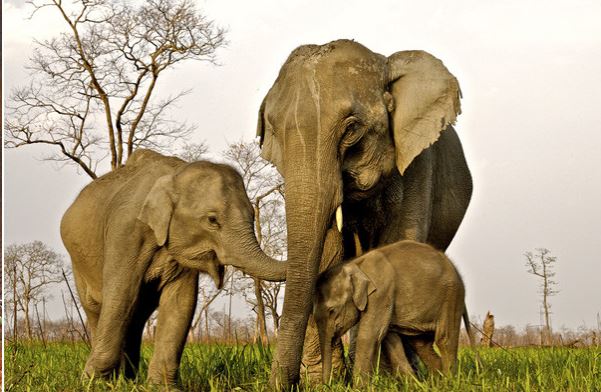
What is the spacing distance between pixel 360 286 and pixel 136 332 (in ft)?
6.38

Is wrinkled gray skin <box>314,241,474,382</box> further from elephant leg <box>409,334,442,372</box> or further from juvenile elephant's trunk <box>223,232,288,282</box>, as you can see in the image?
juvenile elephant's trunk <box>223,232,288,282</box>

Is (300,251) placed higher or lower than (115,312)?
higher

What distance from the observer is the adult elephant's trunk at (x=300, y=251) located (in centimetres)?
624

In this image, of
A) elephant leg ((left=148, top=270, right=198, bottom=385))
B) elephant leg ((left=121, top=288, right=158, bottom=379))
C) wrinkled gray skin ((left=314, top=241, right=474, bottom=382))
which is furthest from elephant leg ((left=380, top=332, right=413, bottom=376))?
elephant leg ((left=121, top=288, right=158, bottom=379))

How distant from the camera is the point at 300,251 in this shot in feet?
21.1

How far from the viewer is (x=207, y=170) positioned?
6727 mm

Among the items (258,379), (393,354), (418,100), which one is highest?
(418,100)

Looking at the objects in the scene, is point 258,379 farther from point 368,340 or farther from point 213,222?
point 213,222

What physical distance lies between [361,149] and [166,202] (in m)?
1.55

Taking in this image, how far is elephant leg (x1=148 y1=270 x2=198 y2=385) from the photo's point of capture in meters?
6.77

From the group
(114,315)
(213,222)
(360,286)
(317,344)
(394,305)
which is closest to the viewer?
(213,222)

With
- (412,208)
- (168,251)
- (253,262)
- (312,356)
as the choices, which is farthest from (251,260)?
(412,208)

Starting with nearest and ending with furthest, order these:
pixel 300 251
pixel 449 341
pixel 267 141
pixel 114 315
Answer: pixel 300 251 < pixel 114 315 < pixel 267 141 < pixel 449 341

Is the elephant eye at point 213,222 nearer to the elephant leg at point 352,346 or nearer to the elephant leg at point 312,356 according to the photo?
the elephant leg at point 312,356
